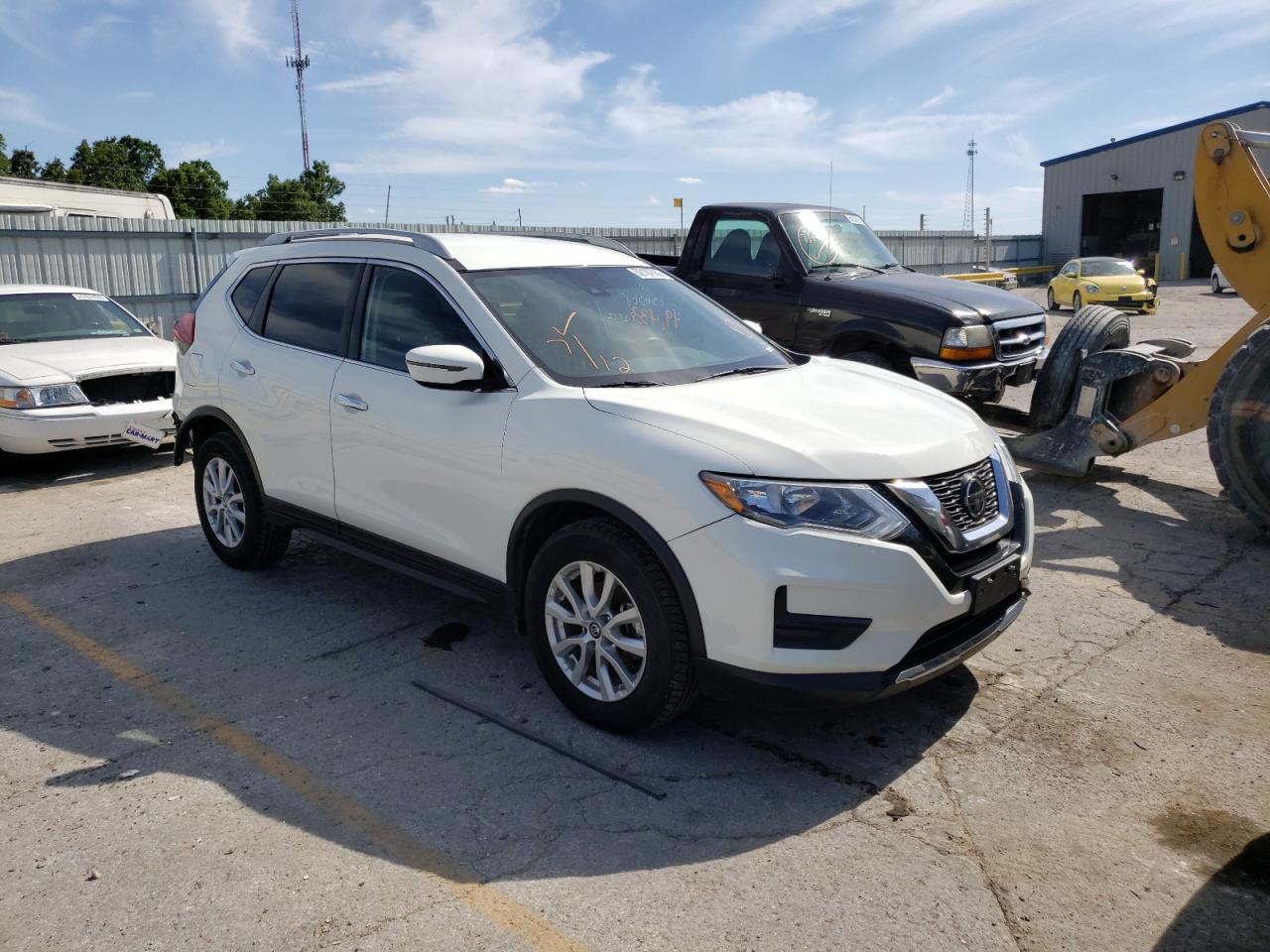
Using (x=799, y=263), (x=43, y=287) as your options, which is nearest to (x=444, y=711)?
(x=799, y=263)

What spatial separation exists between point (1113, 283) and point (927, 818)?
25.2 m

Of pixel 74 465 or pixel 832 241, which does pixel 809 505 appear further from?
pixel 74 465

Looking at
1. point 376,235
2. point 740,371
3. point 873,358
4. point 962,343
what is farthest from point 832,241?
point 376,235

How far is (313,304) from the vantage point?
5.31 m

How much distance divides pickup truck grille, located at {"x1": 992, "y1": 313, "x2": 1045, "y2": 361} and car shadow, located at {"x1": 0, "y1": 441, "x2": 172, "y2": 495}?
24.2 ft

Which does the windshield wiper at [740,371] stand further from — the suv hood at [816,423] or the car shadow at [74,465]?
the car shadow at [74,465]

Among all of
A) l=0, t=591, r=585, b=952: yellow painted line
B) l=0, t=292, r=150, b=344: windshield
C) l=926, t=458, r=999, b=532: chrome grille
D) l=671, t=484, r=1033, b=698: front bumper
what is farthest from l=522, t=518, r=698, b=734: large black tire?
l=0, t=292, r=150, b=344: windshield

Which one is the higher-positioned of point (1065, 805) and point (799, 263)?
point (799, 263)

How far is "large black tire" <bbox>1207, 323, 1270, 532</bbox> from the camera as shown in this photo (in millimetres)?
6133

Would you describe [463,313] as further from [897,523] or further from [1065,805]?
[1065,805]

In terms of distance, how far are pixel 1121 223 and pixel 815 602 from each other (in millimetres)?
48521

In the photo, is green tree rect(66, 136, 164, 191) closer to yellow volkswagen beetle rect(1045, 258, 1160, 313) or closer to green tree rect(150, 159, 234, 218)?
green tree rect(150, 159, 234, 218)

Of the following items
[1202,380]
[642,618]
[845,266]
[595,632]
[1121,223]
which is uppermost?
[1121,223]

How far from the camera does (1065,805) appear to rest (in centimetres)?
348
